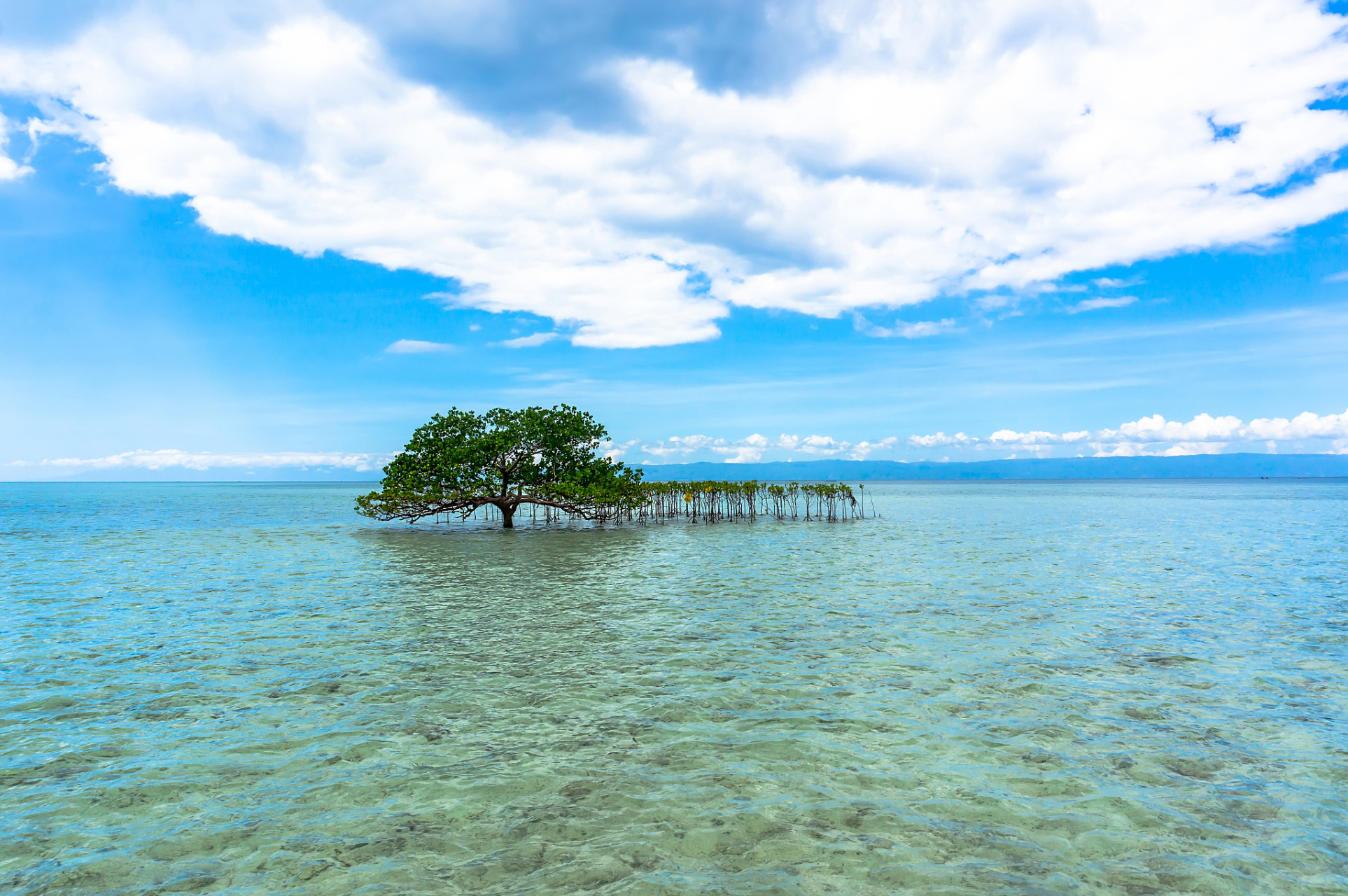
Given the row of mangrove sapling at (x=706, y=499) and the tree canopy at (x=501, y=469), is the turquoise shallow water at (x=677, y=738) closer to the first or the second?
the tree canopy at (x=501, y=469)

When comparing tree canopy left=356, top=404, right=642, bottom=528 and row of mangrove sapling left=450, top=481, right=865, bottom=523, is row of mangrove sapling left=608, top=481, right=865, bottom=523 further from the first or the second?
tree canopy left=356, top=404, right=642, bottom=528

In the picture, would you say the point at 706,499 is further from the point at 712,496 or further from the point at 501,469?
the point at 501,469

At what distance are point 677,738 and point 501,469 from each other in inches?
1509

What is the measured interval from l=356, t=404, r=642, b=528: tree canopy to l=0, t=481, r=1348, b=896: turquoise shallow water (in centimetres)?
2172

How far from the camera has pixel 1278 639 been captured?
15.5 meters

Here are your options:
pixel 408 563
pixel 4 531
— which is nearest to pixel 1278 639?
pixel 408 563

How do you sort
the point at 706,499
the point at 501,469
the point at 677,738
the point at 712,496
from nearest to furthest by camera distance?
the point at 677,738, the point at 501,469, the point at 712,496, the point at 706,499

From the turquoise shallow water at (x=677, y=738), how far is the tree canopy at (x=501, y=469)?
2172 cm

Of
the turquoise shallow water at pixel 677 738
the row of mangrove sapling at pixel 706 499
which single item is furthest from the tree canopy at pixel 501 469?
the turquoise shallow water at pixel 677 738

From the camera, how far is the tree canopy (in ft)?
146

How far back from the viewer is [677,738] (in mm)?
9641

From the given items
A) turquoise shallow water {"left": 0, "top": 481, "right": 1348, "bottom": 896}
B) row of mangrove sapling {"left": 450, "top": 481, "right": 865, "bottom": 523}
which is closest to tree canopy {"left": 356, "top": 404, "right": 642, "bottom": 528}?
row of mangrove sapling {"left": 450, "top": 481, "right": 865, "bottom": 523}

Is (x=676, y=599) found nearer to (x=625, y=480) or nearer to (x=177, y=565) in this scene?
A: (x=177, y=565)

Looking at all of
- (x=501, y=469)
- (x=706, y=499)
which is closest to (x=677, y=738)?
(x=501, y=469)
